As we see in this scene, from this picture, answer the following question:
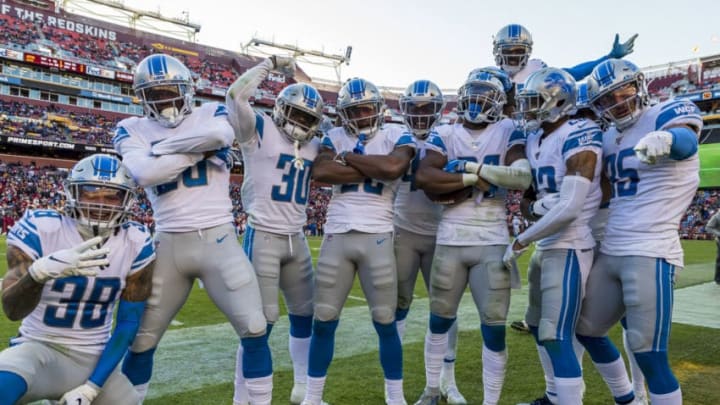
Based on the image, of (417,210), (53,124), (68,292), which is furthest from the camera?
(53,124)

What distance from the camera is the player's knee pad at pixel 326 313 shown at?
3.80 m

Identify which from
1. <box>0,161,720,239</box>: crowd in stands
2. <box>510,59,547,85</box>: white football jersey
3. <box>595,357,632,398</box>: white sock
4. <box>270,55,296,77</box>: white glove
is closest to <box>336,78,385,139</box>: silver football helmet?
<box>270,55,296,77</box>: white glove

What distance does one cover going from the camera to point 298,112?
3.88 meters

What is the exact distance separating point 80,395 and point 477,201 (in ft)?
8.77

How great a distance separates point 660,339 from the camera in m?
3.04

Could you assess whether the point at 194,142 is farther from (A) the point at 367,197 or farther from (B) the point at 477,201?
(B) the point at 477,201

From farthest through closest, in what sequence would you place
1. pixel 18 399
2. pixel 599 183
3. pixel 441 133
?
pixel 441 133 < pixel 599 183 < pixel 18 399

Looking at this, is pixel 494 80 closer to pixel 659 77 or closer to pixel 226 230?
pixel 226 230

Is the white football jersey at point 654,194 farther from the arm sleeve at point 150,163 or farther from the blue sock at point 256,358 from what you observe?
the arm sleeve at point 150,163

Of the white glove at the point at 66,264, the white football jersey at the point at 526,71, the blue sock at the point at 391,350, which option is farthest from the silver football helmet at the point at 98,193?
the white football jersey at the point at 526,71

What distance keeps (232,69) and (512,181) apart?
1843 inches

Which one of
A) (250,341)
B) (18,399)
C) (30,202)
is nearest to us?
(18,399)

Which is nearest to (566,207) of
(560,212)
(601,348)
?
(560,212)

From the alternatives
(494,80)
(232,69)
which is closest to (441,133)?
(494,80)
